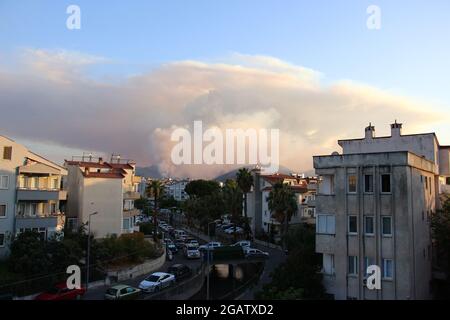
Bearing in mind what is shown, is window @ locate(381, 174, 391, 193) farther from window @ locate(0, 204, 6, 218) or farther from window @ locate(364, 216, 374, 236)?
window @ locate(0, 204, 6, 218)

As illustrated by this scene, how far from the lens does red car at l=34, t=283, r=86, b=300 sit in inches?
1306

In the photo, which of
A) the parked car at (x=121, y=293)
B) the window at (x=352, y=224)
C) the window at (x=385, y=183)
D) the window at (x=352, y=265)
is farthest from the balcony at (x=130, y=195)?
the window at (x=385, y=183)

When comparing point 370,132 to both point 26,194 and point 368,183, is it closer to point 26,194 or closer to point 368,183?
point 368,183

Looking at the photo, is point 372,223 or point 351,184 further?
point 351,184

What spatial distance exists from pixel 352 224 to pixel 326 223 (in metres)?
1.89

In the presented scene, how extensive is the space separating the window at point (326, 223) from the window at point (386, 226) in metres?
3.27

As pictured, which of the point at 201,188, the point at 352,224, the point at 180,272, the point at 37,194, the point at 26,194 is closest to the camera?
the point at 352,224

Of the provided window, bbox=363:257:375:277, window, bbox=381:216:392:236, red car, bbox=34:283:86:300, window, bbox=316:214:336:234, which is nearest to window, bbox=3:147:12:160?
red car, bbox=34:283:86:300

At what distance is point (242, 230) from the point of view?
87.5 metres

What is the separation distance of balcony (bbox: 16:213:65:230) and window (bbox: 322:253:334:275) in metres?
30.4

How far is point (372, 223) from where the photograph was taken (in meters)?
29.2

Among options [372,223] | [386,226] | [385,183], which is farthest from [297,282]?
[385,183]

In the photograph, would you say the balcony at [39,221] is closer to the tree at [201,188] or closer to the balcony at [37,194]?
the balcony at [37,194]
